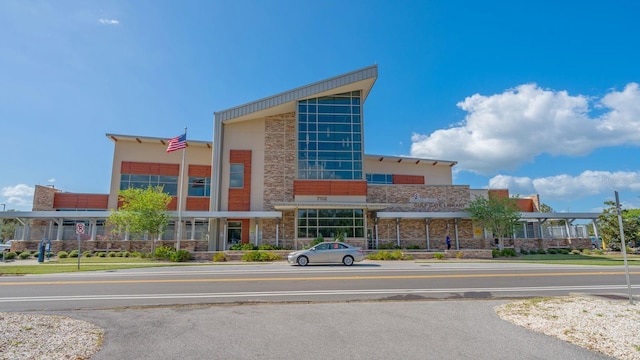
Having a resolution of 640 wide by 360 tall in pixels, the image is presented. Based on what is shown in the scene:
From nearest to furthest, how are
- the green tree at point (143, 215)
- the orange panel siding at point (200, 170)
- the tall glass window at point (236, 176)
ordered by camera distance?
the green tree at point (143, 215)
the tall glass window at point (236, 176)
the orange panel siding at point (200, 170)

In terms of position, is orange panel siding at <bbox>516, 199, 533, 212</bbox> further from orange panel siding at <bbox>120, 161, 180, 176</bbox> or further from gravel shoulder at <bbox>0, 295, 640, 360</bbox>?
orange panel siding at <bbox>120, 161, 180, 176</bbox>

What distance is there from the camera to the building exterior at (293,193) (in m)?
29.9

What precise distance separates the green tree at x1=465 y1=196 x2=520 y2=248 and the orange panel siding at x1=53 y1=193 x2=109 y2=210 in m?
36.4

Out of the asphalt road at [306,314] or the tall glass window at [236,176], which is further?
the tall glass window at [236,176]

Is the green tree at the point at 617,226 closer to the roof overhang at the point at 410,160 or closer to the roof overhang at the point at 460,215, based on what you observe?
the roof overhang at the point at 460,215

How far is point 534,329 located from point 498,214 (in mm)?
25349

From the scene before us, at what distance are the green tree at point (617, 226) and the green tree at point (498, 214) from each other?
878 centimetres

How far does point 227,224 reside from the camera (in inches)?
1225

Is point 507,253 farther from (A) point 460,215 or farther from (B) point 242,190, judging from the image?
(B) point 242,190

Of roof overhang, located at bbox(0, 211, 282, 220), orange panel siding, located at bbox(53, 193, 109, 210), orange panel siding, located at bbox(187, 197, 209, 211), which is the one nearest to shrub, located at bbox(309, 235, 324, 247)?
roof overhang, located at bbox(0, 211, 282, 220)

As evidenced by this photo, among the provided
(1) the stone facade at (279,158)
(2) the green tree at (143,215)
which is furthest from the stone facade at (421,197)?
(2) the green tree at (143,215)

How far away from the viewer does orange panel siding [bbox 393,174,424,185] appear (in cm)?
4155

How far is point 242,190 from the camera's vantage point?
32125mm

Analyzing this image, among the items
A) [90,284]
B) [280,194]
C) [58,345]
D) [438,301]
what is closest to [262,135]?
[280,194]
